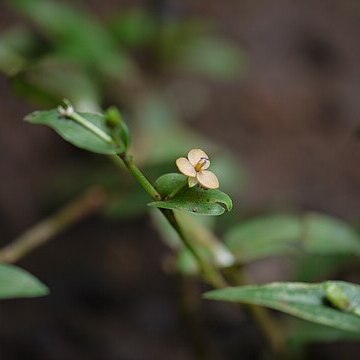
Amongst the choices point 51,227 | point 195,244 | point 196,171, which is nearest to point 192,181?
point 196,171

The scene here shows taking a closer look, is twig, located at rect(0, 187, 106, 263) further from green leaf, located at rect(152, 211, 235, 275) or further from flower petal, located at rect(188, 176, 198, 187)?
flower petal, located at rect(188, 176, 198, 187)

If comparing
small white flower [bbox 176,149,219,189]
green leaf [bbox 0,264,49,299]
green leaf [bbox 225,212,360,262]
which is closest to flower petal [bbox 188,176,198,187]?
small white flower [bbox 176,149,219,189]

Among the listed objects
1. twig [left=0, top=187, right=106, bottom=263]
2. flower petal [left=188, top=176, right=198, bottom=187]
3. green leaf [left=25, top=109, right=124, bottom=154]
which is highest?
twig [left=0, top=187, right=106, bottom=263]

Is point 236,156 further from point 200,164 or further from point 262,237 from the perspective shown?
point 200,164

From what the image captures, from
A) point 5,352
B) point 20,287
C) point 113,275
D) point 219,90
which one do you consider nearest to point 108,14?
point 219,90

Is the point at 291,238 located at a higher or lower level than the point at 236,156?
lower

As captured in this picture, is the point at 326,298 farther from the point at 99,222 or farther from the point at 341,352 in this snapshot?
the point at 99,222
